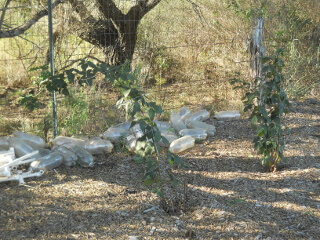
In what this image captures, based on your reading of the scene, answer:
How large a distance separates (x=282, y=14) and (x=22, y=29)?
5100 millimetres

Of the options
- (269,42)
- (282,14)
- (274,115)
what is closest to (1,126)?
(274,115)

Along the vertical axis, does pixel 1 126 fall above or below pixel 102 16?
below

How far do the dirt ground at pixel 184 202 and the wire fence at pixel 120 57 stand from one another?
151cm

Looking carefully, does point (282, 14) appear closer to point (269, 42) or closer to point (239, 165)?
point (269, 42)

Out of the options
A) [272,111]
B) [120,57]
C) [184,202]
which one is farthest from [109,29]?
[184,202]

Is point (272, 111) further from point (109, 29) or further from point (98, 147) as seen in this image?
point (109, 29)

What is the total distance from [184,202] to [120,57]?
3.79 m

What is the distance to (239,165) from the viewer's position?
4.59m

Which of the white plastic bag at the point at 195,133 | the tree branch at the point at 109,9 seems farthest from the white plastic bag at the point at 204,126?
the tree branch at the point at 109,9

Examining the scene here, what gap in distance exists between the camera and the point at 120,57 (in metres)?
6.85

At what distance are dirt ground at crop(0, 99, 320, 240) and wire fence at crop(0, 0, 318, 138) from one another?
1.51 meters

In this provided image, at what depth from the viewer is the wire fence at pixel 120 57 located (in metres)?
6.07

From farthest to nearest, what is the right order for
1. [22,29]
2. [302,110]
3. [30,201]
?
[302,110] < [22,29] < [30,201]

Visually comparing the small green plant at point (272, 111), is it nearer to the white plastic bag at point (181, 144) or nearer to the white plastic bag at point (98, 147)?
the white plastic bag at point (181, 144)
